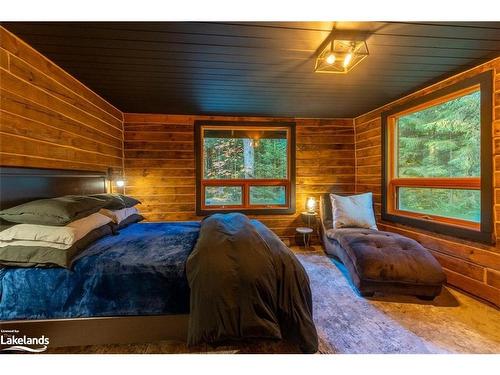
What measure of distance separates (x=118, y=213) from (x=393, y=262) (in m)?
2.81

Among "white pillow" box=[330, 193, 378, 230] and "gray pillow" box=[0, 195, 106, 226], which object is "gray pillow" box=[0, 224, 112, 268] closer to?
"gray pillow" box=[0, 195, 106, 226]

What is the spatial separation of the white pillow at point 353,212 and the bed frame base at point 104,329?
2.41 meters

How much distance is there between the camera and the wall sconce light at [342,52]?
1632mm

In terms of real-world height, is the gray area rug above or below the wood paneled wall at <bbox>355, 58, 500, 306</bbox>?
below

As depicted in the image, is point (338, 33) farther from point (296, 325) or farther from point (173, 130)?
point (173, 130)

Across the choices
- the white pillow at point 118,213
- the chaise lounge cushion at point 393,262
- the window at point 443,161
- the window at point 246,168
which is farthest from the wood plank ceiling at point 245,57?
the chaise lounge cushion at point 393,262

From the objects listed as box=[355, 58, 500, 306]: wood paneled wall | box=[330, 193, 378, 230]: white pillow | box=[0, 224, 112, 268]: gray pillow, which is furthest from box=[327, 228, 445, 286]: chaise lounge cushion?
box=[0, 224, 112, 268]: gray pillow

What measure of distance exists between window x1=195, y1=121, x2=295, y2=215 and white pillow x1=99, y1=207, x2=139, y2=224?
1189 mm

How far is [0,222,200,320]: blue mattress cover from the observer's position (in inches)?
53.6

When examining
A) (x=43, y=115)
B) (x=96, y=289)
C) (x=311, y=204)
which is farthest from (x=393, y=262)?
(x=43, y=115)

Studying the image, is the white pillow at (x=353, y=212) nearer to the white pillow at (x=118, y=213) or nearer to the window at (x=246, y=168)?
the window at (x=246, y=168)

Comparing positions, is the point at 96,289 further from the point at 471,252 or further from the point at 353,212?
the point at 471,252

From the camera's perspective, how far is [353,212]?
3035 mm
